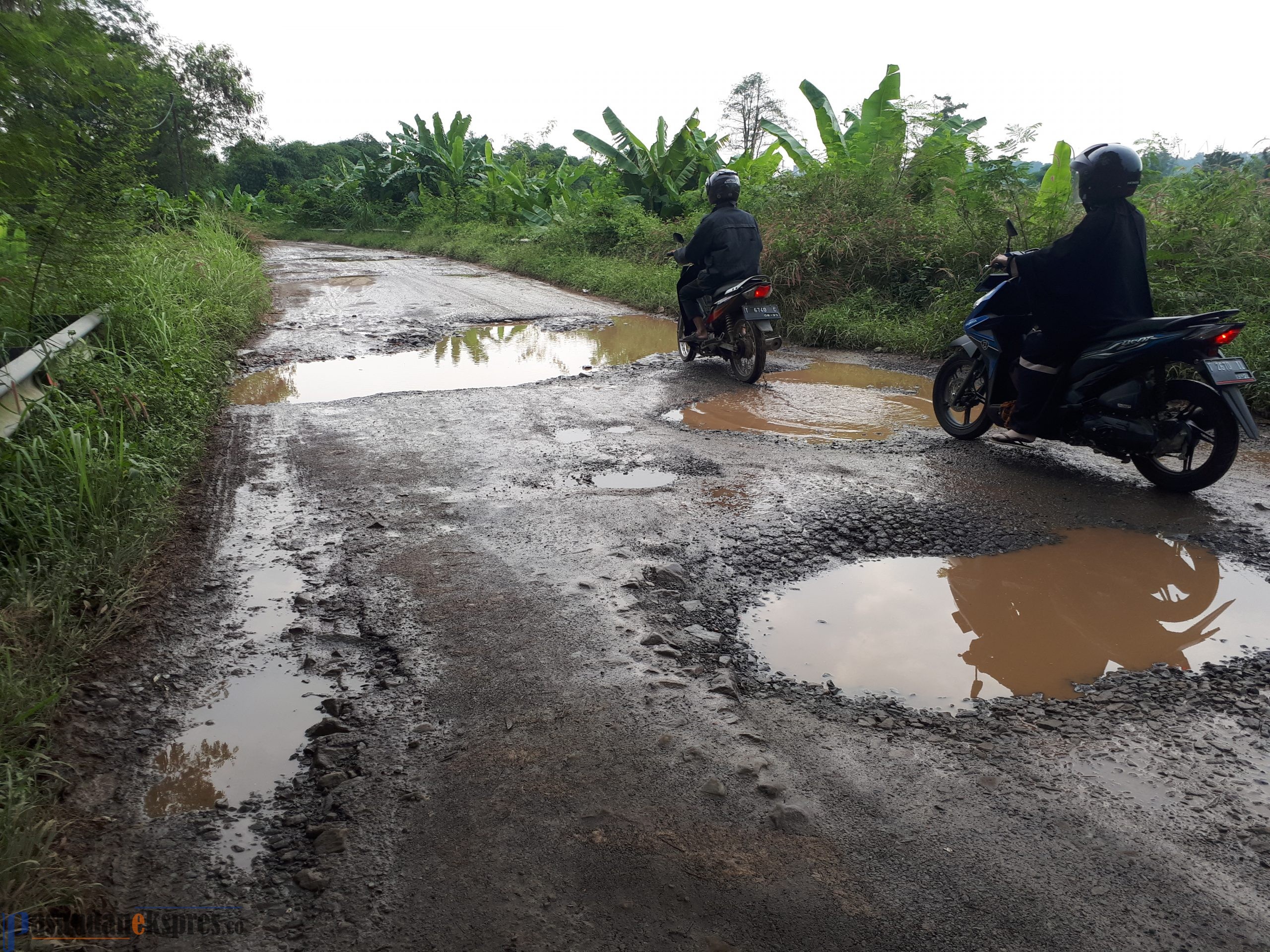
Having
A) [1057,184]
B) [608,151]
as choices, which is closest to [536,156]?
[608,151]

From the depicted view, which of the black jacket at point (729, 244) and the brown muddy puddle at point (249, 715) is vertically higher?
the black jacket at point (729, 244)

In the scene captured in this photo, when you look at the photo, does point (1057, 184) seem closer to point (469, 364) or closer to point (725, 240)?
point (725, 240)

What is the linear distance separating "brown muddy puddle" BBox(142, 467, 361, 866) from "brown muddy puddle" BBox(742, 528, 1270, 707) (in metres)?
1.62

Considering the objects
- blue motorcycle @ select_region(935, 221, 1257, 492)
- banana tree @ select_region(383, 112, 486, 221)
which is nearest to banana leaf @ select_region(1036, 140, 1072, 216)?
blue motorcycle @ select_region(935, 221, 1257, 492)

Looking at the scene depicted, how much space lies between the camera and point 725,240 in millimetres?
7652

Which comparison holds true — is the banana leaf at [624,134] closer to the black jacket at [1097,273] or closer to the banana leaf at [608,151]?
the banana leaf at [608,151]

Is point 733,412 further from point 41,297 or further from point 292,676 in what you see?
point 41,297

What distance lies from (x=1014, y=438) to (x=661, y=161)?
13.1 metres

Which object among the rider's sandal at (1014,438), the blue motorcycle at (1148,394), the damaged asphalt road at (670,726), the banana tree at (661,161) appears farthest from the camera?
the banana tree at (661,161)

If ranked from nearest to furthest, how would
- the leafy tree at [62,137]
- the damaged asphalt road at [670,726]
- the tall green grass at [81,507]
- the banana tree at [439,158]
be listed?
1. the damaged asphalt road at [670,726]
2. the tall green grass at [81,507]
3. the leafy tree at [62,137]
4. the banana tree at [439,158]

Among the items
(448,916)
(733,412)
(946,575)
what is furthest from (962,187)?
(448,916)

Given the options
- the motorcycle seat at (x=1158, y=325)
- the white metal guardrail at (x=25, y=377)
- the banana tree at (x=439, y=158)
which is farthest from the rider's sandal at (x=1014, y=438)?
the banana tree at (x=439, y=158)

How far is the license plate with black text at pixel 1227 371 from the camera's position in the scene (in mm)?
4211

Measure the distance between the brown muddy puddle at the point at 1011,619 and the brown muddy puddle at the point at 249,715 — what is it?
1.62 m
